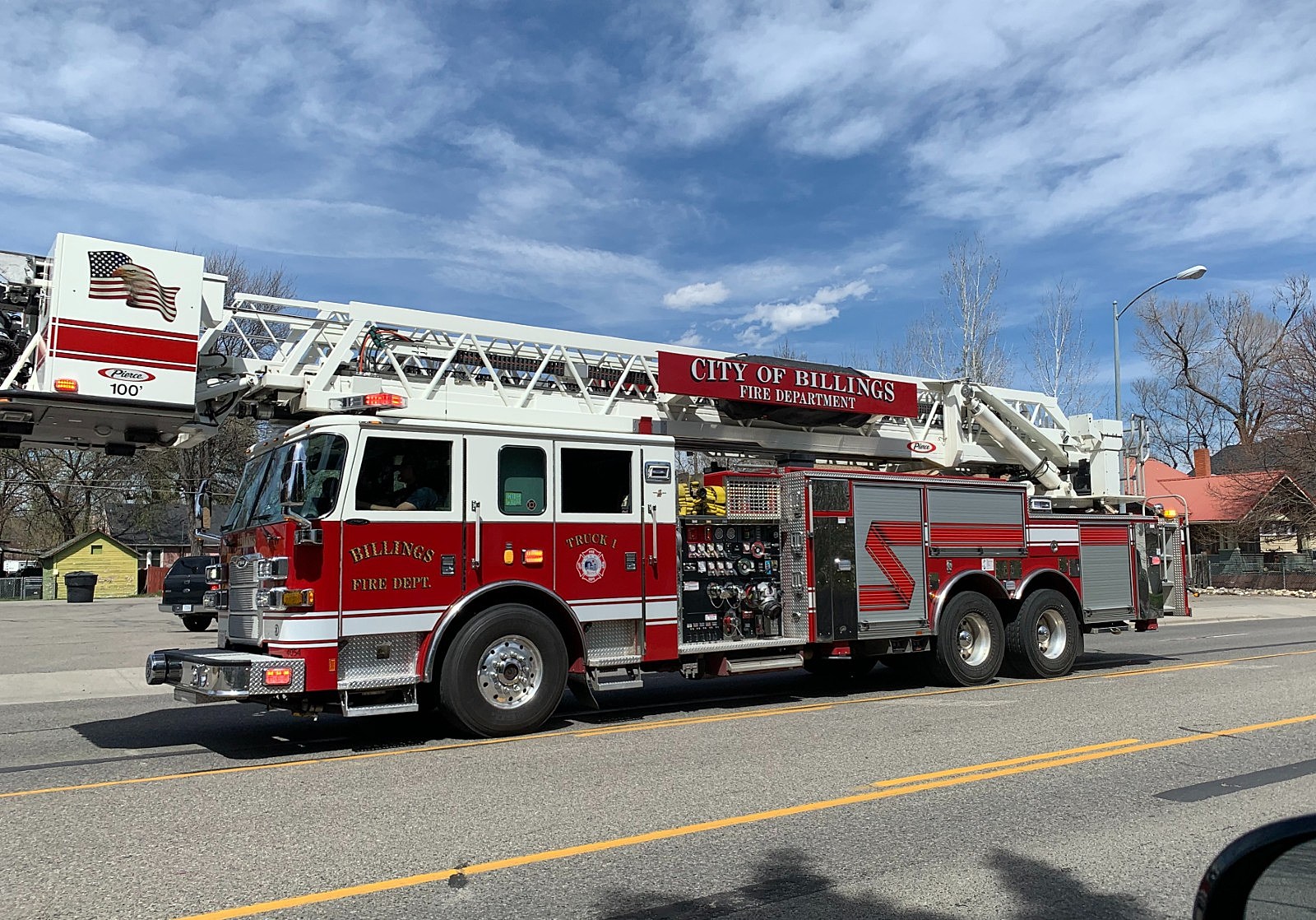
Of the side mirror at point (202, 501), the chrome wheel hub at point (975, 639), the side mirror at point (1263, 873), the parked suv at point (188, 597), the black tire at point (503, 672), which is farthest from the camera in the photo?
the parked suv at point (188, 597)

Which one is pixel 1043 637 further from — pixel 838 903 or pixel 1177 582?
pixel 838 903

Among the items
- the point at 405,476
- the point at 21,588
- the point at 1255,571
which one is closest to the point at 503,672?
the point at 405,476

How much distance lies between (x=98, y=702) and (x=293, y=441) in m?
5.15

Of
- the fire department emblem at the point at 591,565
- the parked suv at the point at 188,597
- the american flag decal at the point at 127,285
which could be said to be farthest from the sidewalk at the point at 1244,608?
the american flag decal at the point at 127,285

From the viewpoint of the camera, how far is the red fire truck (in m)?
8.07

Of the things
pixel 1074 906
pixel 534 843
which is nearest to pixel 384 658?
pixel 534 843

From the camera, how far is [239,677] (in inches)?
292

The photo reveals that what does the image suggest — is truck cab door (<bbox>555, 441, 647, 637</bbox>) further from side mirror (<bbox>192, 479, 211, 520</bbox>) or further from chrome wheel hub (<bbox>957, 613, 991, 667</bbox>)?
chrome wheel hub (<bbox>957, 613, 991, 667</bbox>)

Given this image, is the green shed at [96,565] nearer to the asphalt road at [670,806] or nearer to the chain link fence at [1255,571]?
the asphalt road at [670,806]

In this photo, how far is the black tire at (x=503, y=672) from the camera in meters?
8.14

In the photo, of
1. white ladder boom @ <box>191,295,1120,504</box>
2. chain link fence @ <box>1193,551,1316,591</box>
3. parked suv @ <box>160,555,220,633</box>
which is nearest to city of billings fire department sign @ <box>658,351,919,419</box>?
white ladder boom @ <box>191,295,1120,504</box>

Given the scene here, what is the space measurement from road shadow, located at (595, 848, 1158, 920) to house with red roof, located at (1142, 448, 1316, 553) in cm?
3572

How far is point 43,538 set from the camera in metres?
59.2

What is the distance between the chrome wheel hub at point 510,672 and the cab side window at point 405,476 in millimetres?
1202
